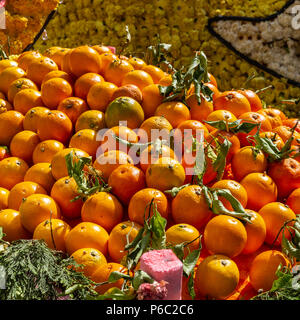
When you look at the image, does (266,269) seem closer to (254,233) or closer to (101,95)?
(254,233)

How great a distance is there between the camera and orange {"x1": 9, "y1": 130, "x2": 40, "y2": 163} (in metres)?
2.18

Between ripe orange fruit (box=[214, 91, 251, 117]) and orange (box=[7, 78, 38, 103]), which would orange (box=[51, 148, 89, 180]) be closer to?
orange (box=[7, 78, 38, 103])

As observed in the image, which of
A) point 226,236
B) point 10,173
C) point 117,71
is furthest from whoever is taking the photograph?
point 117,71

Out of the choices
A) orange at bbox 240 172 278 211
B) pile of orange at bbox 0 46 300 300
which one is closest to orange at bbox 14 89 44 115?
pile of orange at bbox 0 46 300 300

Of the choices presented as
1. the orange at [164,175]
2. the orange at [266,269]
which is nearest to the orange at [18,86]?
the orange at [164,175]

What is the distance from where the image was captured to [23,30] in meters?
4.45

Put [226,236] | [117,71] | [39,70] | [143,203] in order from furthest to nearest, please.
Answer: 1. [39,70]
2. [117,71]
3. [143,203]
4. [226,236]

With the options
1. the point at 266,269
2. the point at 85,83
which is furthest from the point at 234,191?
the point at 85,83

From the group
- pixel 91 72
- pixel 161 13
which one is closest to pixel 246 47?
pixel 161 13

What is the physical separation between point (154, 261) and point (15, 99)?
155 centimetres

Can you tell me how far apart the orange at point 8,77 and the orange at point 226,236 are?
1.60 meters

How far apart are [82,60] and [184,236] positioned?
1.28 m

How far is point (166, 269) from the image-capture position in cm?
116
